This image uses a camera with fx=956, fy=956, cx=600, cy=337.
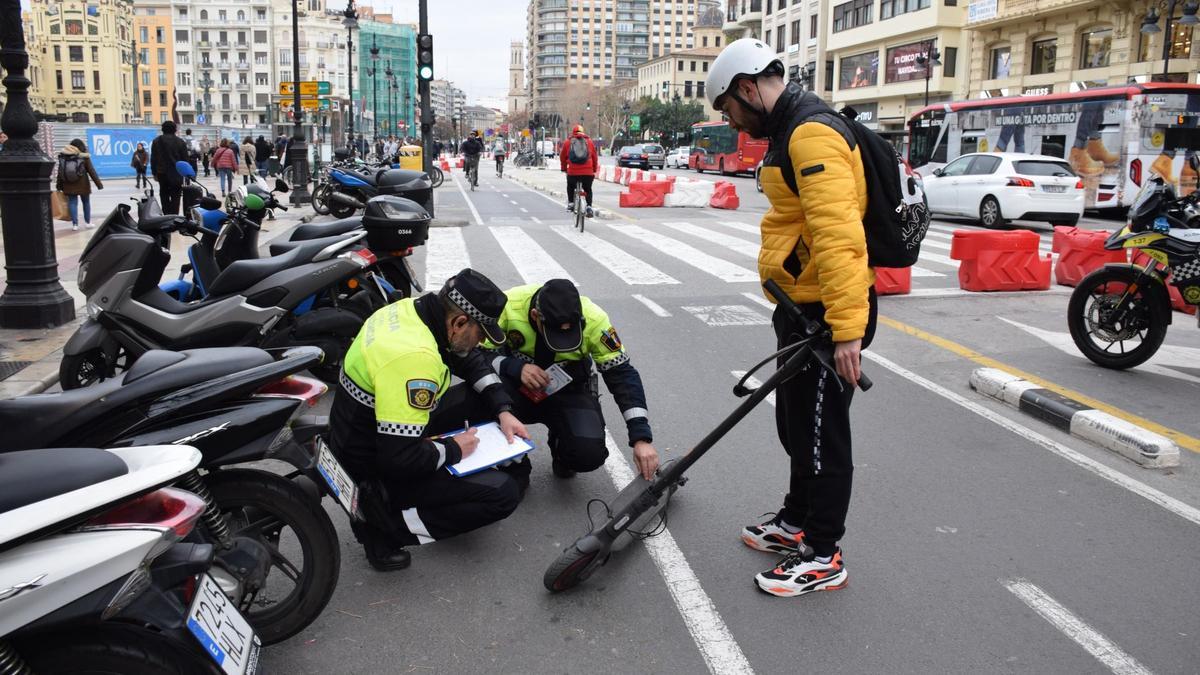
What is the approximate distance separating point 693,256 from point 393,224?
24.6ft

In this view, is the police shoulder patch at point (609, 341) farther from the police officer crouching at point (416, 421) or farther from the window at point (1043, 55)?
the window at point (1043, 55)

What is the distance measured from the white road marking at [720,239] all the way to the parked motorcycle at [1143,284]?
6398 mm

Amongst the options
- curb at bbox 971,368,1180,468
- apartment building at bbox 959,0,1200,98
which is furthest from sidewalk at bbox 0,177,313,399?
apartment building at bbox 959,0,1200,98

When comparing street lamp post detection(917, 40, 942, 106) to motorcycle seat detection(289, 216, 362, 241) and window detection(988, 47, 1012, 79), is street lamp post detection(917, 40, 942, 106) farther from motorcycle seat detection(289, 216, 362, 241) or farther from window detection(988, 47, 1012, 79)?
motorcycle seat detection(289, 216, 362, 241)

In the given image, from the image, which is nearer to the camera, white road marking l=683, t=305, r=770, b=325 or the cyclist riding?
white road marking l=683, t=305, r=770, b=325

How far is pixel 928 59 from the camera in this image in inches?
1833

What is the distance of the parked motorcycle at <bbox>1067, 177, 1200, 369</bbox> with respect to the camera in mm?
6730

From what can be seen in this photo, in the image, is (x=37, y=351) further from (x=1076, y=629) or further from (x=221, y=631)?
(x=1076, y=629)

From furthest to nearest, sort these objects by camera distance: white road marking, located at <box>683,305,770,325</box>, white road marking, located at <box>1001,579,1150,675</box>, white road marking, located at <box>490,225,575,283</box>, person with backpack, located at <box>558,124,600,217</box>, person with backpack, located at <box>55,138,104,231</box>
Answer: person with backpack, located at <box>558,124,600,217</box>
person with backpack, located at <box>55,138,104,231</box>
white road marking, located at <box>490,225,575,283</box>
white road marking, located at <box>683,305,770,325</box>
white road marking, located at <box>1001,579,1150,675</box>

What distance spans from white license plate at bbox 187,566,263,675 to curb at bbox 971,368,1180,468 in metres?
4.61

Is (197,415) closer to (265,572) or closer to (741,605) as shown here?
(265,572)

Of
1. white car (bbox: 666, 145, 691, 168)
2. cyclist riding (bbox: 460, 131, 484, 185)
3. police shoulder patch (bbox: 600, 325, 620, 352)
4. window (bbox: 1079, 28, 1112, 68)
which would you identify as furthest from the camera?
white car (bbox: 666, 145, 691, 168)

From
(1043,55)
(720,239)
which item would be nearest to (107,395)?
(720,239)

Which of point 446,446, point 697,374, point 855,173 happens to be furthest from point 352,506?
point 697,374
